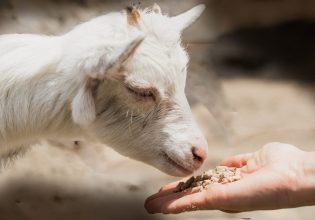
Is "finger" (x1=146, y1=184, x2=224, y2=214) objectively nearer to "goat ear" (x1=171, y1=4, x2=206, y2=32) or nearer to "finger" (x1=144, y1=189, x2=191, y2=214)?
"finger" (x1=144, y1=189, x2=191, y2=214)

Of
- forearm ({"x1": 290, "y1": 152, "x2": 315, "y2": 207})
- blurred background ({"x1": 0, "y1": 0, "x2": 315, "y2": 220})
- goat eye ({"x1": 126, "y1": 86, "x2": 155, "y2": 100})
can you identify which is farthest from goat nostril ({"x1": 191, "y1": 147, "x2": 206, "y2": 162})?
blurred background ({"x1": 0, "y1": 0, "x2": 315, "y2": 220})

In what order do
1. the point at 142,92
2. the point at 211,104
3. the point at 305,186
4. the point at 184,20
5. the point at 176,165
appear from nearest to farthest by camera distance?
Answer: the point at 305,186, the point at 142,92, the point at 176,165, the point at 184,20, the point at 211,104

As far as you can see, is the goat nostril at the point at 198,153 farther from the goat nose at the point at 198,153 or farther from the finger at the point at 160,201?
the finger at the point at 160,201

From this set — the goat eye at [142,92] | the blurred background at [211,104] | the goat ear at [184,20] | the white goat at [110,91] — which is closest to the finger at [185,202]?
the white goat at [110,91]

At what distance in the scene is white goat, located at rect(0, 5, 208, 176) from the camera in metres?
2.26

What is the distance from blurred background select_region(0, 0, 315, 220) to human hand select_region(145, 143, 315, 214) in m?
0.74

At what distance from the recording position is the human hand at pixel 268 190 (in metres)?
2.19

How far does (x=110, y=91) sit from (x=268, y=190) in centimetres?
73

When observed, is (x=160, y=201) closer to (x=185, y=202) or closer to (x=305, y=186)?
(x=185, y=202)

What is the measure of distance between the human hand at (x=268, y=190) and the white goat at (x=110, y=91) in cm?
16

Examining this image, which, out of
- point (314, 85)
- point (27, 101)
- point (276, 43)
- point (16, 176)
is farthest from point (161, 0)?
point (27, 101)

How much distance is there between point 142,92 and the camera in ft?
7.50

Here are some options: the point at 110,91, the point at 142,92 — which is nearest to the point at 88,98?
the point at 110,91

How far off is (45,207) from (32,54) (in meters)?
1.05
